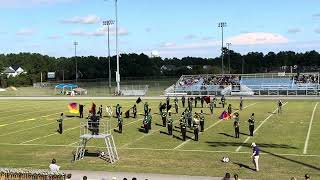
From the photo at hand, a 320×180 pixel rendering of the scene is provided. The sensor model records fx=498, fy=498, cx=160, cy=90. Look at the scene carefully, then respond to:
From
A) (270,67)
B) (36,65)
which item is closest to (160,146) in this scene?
(36,65)

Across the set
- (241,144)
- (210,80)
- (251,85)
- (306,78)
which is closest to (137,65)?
(210,80)

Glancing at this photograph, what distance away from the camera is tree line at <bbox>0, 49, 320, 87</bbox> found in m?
116

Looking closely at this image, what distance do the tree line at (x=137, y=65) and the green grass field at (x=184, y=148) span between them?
7813 centimetres

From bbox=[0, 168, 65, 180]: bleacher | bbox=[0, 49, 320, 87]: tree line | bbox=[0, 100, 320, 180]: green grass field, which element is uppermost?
bbox=[0, 49, 320, 87]: tree line

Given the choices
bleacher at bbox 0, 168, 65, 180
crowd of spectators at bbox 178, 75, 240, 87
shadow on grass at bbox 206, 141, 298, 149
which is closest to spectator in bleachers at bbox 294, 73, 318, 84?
crowd of spectators at bbox 178, 75, 240, 87

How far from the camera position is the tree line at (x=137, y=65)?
4582 inches

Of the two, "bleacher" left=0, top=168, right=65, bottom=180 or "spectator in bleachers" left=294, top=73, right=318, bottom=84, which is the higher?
"spectator in bleachers" left=294, top=73, right=318, bottom=84

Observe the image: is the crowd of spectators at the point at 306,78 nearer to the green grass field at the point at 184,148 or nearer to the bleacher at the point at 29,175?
the green grass field at the point at 184,148

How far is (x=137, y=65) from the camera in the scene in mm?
117938

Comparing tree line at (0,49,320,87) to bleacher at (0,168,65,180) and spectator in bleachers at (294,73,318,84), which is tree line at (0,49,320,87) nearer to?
spectator in bleachers at (294,73,318,84)

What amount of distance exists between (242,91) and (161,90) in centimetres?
1366

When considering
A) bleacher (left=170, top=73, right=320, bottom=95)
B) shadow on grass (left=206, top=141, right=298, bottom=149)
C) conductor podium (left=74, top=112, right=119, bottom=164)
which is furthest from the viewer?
bleacher (left=170, top=73, right=320, bottom=95)

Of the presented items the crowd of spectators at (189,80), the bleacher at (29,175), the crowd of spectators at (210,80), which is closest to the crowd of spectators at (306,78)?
the crowd of spectators at (210,80)

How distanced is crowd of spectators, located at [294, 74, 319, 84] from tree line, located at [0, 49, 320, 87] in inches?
1819
